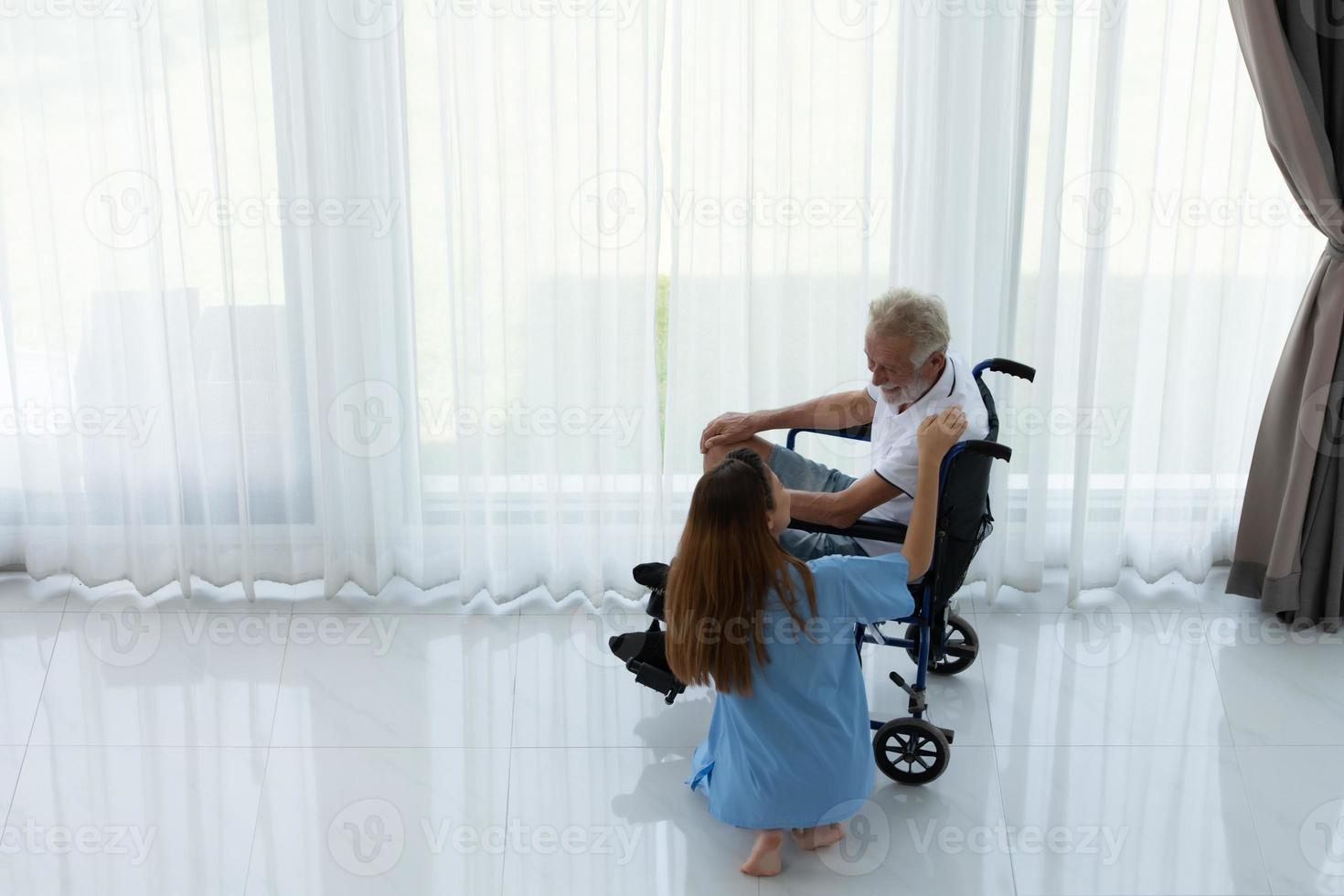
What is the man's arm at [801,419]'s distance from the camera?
3.05 metres

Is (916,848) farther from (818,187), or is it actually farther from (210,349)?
(210,349)

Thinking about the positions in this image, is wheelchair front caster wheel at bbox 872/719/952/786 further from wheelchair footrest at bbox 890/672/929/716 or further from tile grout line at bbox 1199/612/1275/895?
tile grout line at bbox 1199/612/1275/895

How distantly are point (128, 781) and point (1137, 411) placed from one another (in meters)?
2.82

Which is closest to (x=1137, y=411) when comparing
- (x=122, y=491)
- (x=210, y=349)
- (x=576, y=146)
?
(x=576, y=146)

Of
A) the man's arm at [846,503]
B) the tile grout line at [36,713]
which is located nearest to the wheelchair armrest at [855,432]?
the man's arm at [846,503]

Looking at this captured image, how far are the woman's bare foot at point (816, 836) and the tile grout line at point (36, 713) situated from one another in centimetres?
177

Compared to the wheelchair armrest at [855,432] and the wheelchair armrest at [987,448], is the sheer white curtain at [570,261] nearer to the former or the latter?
the wheelchair armrest at [855,432]

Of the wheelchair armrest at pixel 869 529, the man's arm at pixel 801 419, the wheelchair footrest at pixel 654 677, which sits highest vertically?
the man's arm at pixel 801 419

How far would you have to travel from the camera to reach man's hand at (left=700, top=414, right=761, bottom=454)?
9.98ft

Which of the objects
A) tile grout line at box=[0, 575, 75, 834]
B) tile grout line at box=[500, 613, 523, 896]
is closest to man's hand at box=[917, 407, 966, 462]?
tile grout line at box=[500, 613, 523, 896]

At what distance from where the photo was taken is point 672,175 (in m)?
3.26

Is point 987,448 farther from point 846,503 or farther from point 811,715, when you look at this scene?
point 811,715

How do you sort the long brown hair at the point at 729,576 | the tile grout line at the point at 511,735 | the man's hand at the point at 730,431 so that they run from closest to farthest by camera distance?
the long brown hair at the point at 729,576 < the tile grout line at the point at 511,735 < the man's hand at the point at 730,431

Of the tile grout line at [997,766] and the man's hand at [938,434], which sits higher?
the man's hand at [938,434]
